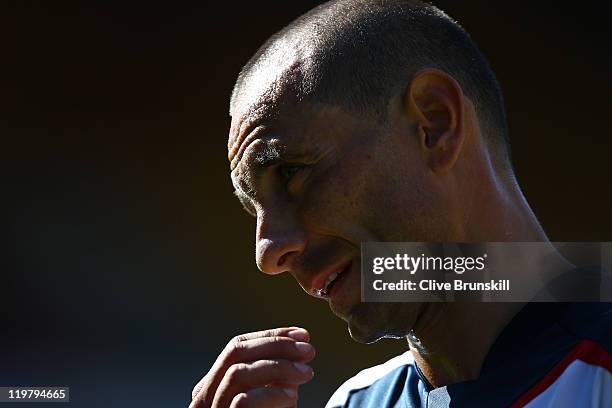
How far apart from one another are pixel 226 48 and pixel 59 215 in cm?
103

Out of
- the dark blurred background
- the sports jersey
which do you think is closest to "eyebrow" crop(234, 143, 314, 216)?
the sports jersey

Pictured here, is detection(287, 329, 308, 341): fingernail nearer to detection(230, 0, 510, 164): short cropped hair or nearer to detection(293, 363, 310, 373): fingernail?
detection(293, 363, 310, 373): fingernail

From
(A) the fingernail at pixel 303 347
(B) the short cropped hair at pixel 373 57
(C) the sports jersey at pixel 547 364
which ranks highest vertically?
(B) the short cropped hair at pixel 373 57

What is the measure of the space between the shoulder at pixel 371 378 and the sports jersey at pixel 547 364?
0.18 m

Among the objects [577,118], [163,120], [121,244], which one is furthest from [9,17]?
[577,118]

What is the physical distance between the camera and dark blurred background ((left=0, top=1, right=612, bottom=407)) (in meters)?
3.42

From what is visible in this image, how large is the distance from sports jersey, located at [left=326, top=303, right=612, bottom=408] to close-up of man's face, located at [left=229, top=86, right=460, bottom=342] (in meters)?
0.13

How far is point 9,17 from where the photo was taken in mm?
3461

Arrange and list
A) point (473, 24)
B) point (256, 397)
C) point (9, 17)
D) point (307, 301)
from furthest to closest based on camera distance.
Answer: point (307, 301) < point (9, 17) < point (473, 24) < point (256, 397)

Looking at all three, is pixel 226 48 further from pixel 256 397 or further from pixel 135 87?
pixel 256 397

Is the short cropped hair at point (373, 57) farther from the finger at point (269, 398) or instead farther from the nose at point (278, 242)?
the finger at point (269, 398)

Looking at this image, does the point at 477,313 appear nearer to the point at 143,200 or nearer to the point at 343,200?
the point at 343,200

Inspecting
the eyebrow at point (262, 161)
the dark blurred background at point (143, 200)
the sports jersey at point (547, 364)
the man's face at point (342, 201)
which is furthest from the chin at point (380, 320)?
the dark blurred background at point (143, 200)

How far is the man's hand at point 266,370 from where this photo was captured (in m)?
1.17
